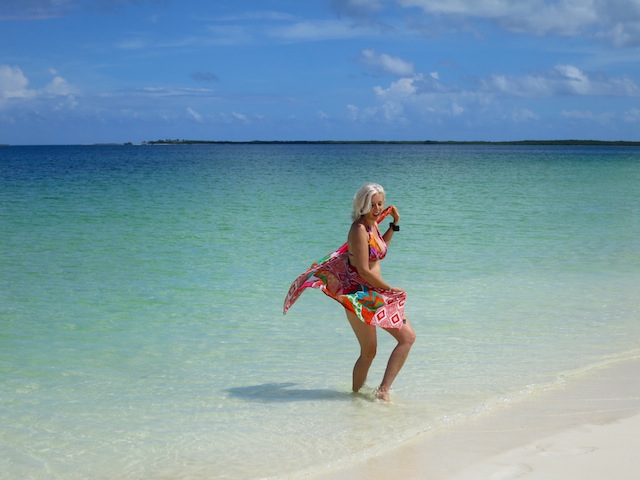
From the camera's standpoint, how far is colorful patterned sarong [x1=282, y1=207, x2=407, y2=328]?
5.33 m

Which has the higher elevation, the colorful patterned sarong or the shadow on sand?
the colorful patterned sarong

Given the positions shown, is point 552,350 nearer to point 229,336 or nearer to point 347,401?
point 347,401

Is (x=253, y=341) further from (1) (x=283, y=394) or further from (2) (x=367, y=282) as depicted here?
(2) (x=367, y=282)

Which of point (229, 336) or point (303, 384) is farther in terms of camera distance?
point (229, 336)

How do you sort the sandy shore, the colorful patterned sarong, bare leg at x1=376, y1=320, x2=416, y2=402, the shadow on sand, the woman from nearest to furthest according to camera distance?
the sandy shore
the woman
the colorful patterned sarong
bare leg at x1=376, y1=320, x2=416, y2=402
the shadow on sand

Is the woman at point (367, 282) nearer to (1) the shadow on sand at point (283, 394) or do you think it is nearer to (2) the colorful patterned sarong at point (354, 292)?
(2) the colorful patterned sarong at point (354, 292)

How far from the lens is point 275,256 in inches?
511

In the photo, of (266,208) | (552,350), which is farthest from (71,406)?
(266,208)

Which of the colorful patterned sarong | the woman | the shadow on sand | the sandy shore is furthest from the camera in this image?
the shadow on sand

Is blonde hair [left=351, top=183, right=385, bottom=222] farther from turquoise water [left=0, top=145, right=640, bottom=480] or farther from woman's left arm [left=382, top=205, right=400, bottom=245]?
turquoise water [left=0, top=145, right=640, bottom=480]

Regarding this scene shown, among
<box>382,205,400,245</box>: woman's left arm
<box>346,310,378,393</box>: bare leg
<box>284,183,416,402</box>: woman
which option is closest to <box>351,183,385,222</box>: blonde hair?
<box>284,183,416,402</box>: woman

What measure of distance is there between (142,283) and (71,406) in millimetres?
4811

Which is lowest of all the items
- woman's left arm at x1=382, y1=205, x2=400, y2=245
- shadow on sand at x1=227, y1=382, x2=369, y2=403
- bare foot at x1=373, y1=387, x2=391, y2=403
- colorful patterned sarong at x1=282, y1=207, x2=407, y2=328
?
shadow on sand at x1=227, y1=382, x2=369, y2=403

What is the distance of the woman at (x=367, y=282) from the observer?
516 cm
